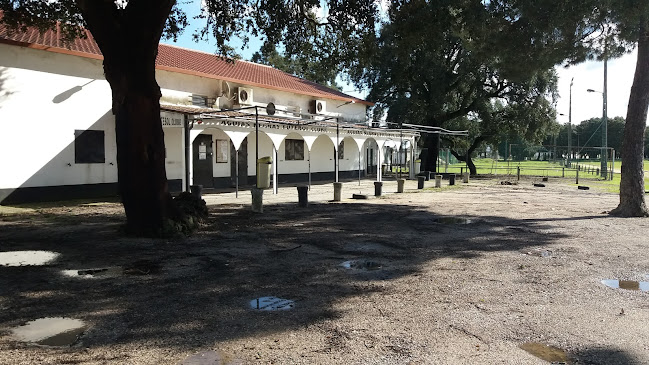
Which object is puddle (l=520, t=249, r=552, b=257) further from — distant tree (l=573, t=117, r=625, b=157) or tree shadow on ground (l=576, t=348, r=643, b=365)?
distant tree (l=573, t=117, r=625, b=157)

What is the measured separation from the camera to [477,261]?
24.6 feet

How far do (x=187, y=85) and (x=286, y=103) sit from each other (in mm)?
5970

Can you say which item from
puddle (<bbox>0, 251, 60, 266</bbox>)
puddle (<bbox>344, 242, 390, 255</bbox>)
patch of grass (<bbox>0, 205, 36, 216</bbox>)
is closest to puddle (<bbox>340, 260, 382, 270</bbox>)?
puddle (<bbox>344, 242, 390, 255</bbox>)

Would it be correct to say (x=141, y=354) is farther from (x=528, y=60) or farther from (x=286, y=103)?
(x=286, y=103)

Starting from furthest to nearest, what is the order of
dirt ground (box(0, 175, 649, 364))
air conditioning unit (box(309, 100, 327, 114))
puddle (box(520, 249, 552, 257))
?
air conditioning unit (box(309, 100, 327, 114)) → puddle (box(520, 249, 552, 257)) → dirt ground (box(0, 175, 649, 364))

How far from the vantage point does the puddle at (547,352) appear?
12.7 ft

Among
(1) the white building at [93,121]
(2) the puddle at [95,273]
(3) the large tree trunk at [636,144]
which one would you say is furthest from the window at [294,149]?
(2) the puddle at [95,273]

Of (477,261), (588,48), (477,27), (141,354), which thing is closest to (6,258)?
(141,354)

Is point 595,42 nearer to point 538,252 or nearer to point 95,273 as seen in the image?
point 538,252

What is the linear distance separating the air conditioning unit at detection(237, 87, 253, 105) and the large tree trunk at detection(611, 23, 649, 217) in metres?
14.3

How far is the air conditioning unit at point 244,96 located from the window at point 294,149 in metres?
3.76

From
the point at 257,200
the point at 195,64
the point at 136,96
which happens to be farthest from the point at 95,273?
the point at 195,64

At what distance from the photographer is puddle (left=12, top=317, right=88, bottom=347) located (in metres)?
4.20

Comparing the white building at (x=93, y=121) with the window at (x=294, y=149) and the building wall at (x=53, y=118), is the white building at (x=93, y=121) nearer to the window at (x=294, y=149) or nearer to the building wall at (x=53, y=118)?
the building wall at (x=53, y=118)
